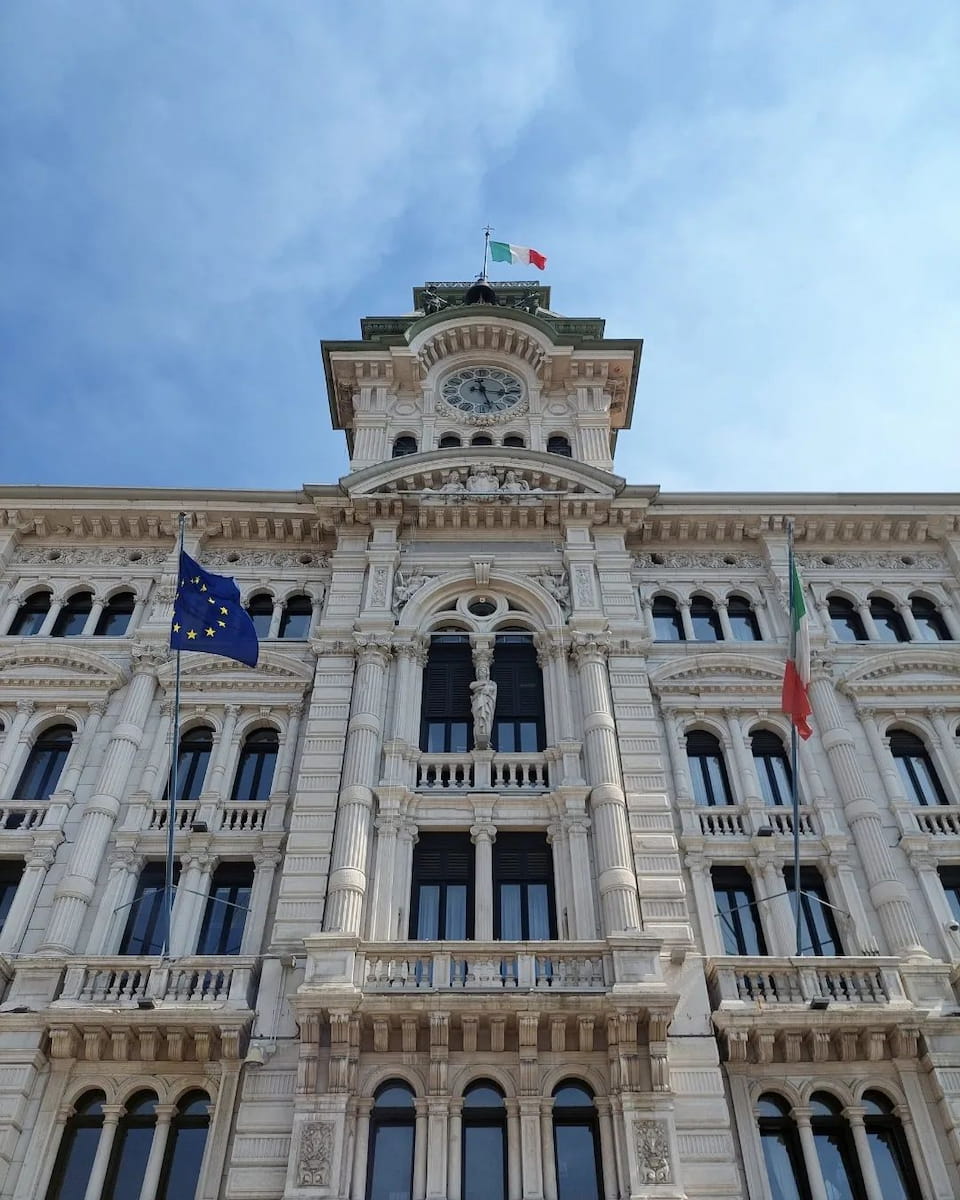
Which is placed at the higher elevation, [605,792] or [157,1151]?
[605,792]

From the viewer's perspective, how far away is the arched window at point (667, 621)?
2873 cm

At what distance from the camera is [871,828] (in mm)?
23438

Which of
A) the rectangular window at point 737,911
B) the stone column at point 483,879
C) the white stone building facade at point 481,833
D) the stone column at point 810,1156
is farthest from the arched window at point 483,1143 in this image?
the rectangular window at point 737,911

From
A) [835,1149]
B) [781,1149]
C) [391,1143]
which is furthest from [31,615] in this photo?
[835,1149]

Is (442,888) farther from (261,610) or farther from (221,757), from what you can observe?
(261,610)

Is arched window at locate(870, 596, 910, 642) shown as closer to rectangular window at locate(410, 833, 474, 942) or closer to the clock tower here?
the clock tower

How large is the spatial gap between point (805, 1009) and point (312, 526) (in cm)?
1828

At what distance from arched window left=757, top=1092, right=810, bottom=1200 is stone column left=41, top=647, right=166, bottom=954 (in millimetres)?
13827

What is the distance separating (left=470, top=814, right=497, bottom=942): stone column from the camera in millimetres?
21422

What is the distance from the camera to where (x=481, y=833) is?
23.1 metres

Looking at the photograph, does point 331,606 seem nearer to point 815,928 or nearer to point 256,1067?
point 256,1067

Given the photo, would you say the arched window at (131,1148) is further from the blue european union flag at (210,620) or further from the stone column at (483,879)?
the blue european union flag at (210,620)

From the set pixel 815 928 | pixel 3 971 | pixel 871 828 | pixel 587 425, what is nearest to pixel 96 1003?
pixel 3 971

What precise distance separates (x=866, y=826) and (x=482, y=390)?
1875 centimetres
